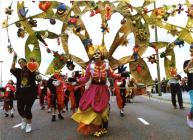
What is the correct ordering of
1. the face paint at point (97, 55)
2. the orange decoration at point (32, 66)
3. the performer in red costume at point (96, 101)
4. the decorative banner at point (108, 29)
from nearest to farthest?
1. the performer in red costume at point (96, 101)
2. the face paint at point (97, 55)
3. the orange decoration at point (32, 66)
4. the decorative banner at point (108, 29)

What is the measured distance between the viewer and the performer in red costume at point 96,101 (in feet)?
41.0

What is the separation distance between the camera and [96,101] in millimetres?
12688

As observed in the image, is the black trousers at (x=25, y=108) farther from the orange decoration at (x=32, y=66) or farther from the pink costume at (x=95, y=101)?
the pink costume at (x=95, y=101)

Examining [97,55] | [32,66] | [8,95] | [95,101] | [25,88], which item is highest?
[97,55]

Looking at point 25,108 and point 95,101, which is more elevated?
point 95,101

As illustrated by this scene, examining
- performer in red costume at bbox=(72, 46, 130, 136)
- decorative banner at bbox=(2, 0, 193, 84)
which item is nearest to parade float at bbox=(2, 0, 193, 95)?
decorative banner at bbox=(2, 0, 193, 84)

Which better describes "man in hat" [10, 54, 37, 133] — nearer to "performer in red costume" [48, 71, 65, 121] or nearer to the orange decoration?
the orange decoration

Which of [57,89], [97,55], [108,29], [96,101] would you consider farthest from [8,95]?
[96,101]

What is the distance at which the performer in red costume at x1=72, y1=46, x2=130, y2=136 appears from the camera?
12.5 m

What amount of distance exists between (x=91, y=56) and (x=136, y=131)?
7.35 feet

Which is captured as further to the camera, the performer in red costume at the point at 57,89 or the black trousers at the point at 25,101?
the performer in red costume at the point at 57,89

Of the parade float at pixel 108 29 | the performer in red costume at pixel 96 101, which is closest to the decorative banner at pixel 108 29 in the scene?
the parade float at pixel 108 29

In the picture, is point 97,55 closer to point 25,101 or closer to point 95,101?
point 95,101

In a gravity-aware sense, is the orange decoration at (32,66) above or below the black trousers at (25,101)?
above
